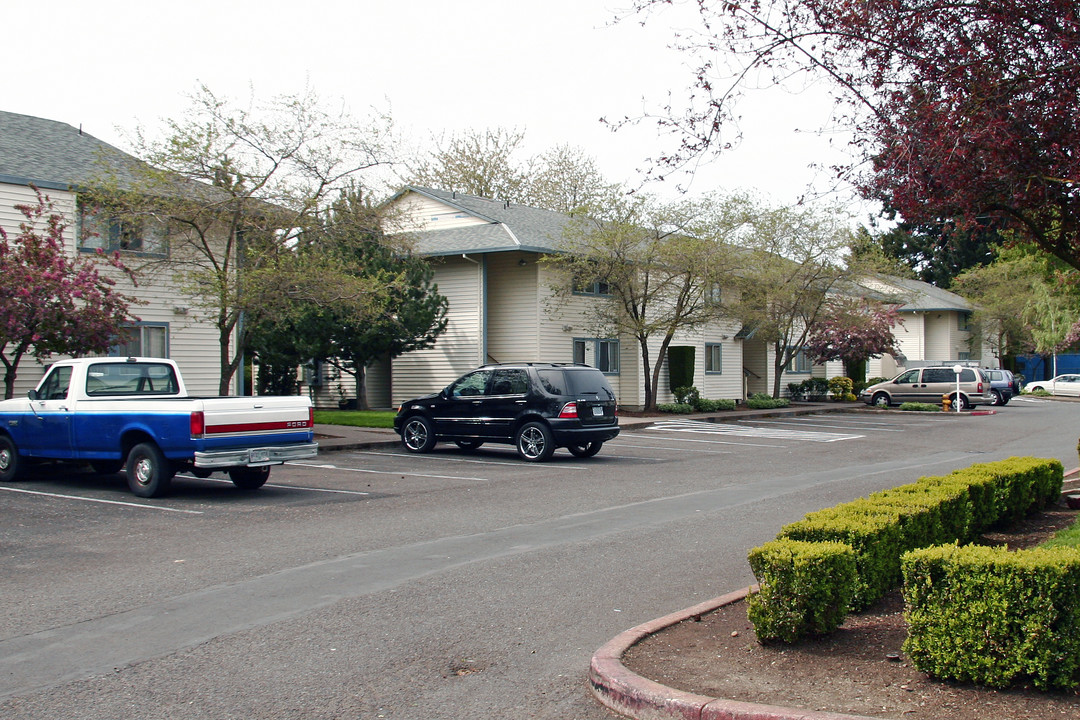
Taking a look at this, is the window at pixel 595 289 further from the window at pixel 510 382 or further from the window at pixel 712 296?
the window at pixel 510 382

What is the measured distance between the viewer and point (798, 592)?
5504 mm

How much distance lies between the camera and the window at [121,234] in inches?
737

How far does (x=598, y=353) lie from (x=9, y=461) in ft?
70.3

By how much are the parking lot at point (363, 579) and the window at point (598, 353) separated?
15648 millimetres

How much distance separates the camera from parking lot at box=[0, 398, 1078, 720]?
5289mm

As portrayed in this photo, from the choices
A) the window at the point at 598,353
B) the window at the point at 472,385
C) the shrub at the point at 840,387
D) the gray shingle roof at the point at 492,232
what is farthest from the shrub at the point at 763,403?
the window at the point at 472,385

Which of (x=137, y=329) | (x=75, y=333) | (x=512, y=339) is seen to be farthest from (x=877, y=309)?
(x=75, y=333)

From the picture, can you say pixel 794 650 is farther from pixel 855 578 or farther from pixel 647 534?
pixel 647 534

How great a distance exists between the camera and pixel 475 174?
5775cm

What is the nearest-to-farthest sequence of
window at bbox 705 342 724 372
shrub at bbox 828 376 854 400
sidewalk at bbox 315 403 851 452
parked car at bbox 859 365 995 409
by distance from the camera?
sidewalk at bbox 315 403 851 452, window at bbox 705 342 724 372, parked car at bbox 859 365 995 409, shrub at bbox 828 376 854 400

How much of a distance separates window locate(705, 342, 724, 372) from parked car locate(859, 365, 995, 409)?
25.4 feet

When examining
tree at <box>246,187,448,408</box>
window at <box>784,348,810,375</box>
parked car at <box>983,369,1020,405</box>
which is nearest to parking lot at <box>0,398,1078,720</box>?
tree at <box>246,187,448,408</box>

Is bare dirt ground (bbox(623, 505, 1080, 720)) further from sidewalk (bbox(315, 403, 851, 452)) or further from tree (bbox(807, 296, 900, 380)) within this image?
tree (bbox(807, 296, 900, 380))

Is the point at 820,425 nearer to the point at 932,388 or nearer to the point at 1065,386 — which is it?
the point at 932,388
